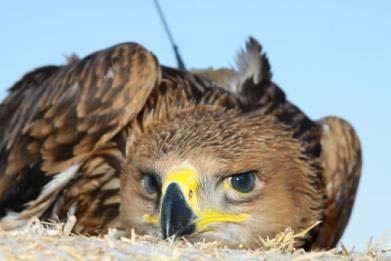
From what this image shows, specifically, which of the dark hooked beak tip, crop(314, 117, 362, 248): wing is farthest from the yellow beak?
crop(314, 117, 362, 248): wing

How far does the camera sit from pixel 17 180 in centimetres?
830

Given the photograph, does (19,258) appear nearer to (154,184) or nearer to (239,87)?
(154,184)

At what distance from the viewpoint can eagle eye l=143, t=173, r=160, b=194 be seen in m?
7.75

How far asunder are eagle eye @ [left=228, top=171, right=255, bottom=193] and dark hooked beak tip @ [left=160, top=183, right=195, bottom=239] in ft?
1.55

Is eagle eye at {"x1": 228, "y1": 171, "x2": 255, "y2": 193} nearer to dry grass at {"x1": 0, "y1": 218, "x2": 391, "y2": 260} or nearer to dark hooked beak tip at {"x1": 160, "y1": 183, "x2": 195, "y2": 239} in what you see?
dark hooked beak tip at {"x1": 160, "y1": 183, "x2": 195, "y2": 239}

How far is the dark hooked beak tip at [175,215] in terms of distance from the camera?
284 inches

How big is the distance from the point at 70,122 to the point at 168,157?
37.2 inches

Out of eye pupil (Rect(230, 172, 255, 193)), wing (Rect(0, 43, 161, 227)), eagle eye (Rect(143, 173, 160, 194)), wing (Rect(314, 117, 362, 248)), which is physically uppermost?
wing (Rect(0, 43, 161, 227))

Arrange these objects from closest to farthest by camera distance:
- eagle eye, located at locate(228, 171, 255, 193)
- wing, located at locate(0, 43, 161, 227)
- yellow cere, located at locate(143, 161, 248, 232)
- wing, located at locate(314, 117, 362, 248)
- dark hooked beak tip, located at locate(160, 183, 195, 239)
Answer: dark hooked beak tip, located at locate(160, 183, 195, 239) < yellow cere, located at locate(143, 161, 248, 232) < eagle eye, located at locate(228, 171, 255, 193) < wing, located at locate(0, 43, 161, 227) < wing, located at locate(314, 117, 362, 248)

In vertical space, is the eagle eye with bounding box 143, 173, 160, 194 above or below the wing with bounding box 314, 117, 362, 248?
above

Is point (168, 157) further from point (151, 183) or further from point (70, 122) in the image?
point (70, 122)

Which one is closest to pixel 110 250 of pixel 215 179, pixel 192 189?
pixel 192 189

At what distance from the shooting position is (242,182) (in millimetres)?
7859

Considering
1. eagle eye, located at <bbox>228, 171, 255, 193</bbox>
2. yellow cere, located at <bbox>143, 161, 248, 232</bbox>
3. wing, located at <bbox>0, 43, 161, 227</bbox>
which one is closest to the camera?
yellow cere, located at <bbox>143, 161, 248, 232</bbox>
